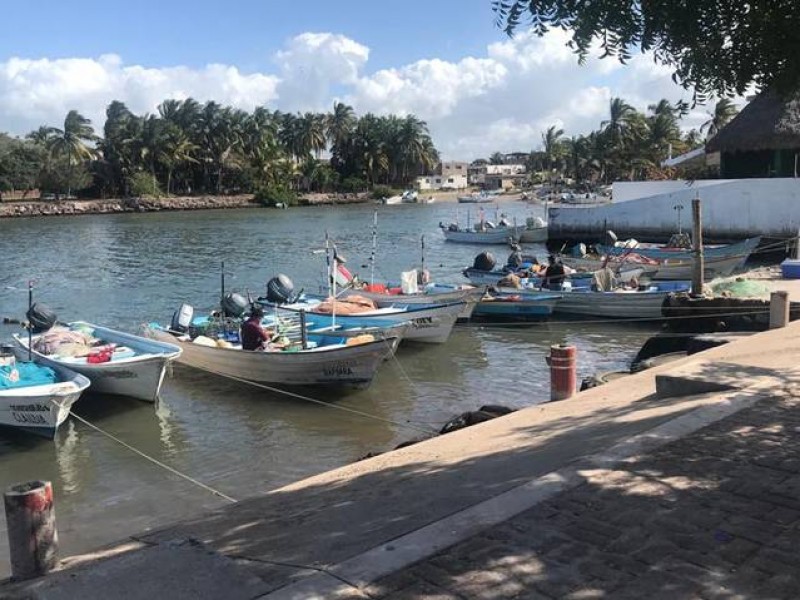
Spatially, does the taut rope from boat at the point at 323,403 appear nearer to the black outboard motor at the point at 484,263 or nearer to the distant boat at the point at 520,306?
the distant boat at the point at 520,306

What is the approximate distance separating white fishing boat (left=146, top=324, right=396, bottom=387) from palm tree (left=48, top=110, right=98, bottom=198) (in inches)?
3745

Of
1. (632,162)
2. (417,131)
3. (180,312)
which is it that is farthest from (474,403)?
(417,131)

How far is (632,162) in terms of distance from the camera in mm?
90062

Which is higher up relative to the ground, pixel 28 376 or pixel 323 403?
pixel 28 376

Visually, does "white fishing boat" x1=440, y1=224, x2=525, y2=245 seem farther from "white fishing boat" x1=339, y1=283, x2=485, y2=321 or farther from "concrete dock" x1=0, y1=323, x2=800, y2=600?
"concrete dock" x1=0, y1=323, x2=800, y2=600

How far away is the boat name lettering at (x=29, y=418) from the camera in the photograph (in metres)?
13.0

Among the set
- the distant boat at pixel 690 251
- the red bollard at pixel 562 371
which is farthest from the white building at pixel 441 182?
the red bollard at pixel 562 371

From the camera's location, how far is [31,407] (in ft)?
42.4

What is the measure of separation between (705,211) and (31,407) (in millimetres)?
33885

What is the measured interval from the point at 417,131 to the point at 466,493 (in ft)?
412

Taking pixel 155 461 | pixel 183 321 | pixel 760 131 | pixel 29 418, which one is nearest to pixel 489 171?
pixel 760 131

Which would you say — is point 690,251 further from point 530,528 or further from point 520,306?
point 530,528

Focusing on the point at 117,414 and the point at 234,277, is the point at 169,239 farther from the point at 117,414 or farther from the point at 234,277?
the point at 117,414

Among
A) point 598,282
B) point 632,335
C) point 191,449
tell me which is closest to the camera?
point 191,449
